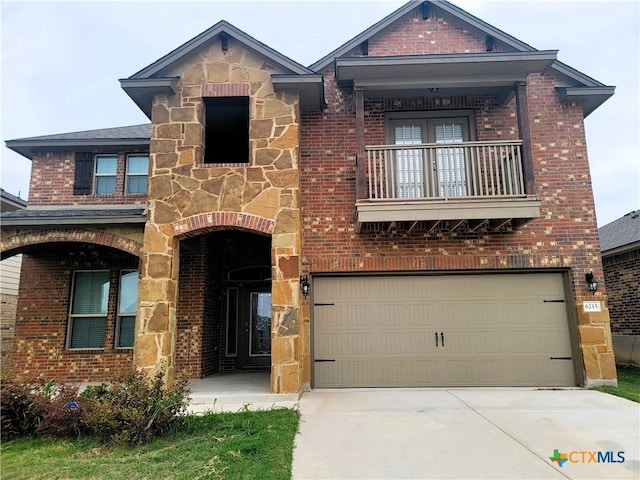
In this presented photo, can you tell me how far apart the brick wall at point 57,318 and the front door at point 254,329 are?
8.60 ft

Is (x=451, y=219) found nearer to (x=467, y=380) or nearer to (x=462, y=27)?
(x=467, y=380)

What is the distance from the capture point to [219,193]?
7.75 m

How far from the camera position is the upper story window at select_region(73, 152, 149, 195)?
10383 millimetres

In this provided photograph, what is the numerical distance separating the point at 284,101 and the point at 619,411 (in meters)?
7.43

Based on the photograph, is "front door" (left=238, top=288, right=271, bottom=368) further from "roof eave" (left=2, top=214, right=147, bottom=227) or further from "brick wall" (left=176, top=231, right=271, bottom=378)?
"roof eave" (left=2, top=214, right=147, bottom=227)

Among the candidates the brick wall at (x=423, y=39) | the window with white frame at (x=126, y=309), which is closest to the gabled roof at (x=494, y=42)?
the brick wall at (x=423, y=39)

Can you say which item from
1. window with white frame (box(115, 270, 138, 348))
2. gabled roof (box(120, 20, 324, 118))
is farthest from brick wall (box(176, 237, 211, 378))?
gabled roof (box(120, 20, 324, 118))

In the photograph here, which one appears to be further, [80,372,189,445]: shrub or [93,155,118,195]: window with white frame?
[93,155,118,195]: window with white frame

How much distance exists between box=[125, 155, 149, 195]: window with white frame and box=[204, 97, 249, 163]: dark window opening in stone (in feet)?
5.16

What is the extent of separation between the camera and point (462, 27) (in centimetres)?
927

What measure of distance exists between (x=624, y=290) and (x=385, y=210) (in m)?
7.69

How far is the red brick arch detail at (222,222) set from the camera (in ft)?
25.0

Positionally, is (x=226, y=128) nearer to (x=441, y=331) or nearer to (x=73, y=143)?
(x=73, y=143)

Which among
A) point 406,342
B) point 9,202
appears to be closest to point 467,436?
point 406,342
